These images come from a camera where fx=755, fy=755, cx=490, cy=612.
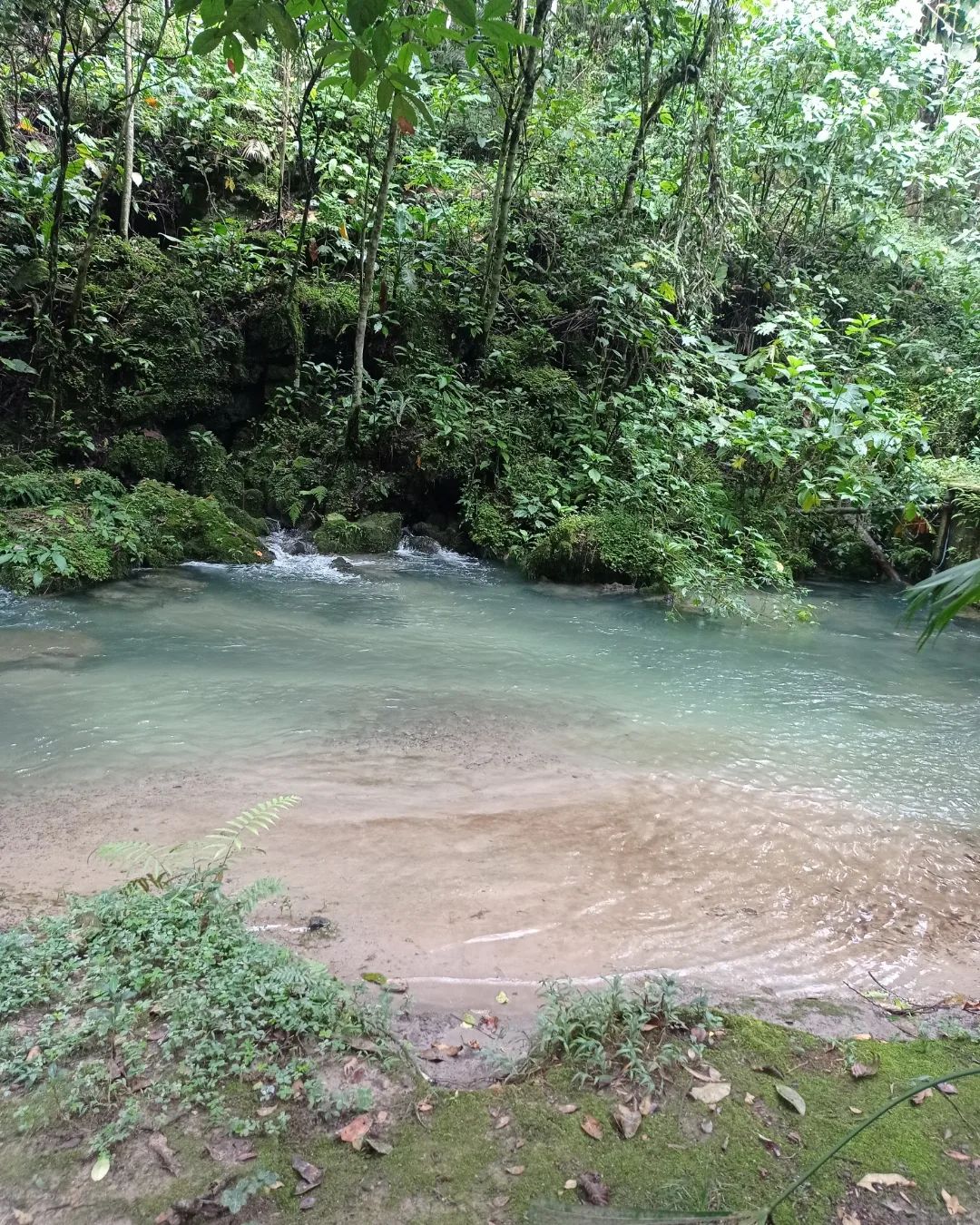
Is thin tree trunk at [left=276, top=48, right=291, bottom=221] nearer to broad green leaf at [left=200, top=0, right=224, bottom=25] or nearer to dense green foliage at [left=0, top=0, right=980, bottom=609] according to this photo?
dense green foliage at [left=0, top=0, right=980, bottom=609]

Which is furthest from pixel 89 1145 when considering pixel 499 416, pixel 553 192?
pixel 553 192

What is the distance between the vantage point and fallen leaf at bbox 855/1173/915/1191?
1.71 meters

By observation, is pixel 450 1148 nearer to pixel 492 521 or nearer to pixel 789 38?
pixel 492 521

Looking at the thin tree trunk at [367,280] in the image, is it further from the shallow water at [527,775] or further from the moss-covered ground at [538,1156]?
the moss-covered ground at [538,1156]

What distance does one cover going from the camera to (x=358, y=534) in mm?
10578

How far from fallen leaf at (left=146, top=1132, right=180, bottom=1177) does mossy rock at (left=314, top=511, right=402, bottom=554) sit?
353 inches

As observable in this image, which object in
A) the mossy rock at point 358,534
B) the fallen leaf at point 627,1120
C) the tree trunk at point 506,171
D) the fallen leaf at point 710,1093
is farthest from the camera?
the mossy rock at point 358,534

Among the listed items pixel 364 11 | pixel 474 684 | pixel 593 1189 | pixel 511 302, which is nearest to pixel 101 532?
pixel 474 684

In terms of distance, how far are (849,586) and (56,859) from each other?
10.8m

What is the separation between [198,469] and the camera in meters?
10.7

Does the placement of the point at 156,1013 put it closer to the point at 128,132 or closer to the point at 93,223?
the point at 93,223

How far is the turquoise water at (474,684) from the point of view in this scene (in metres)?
4.75

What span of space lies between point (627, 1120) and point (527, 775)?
2630mm

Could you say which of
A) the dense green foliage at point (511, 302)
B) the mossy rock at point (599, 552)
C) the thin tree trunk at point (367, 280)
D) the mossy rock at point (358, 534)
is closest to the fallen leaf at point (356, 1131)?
the dense green foliage at point (511, 302)
